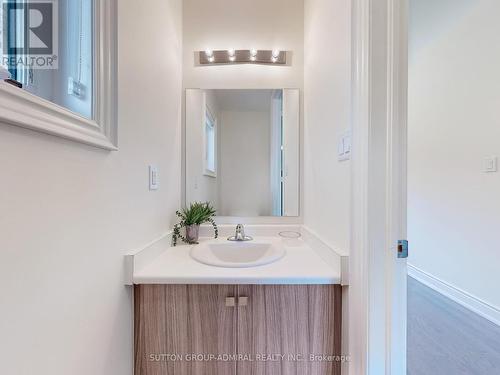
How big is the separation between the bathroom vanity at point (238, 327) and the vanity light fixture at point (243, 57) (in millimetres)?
1399

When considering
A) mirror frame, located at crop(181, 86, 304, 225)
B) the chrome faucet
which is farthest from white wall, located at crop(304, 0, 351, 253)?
the chrome faucet

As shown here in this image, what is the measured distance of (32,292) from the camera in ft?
1.83

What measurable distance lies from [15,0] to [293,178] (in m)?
1.52

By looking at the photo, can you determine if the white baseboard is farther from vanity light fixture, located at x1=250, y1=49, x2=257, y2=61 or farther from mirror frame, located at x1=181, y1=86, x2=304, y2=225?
vanity light fixture, located at x1=250, y1=49, x2=257, y2=61

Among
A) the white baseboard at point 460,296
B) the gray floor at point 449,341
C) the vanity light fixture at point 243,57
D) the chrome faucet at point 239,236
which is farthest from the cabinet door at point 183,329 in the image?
the white baseboard at point 460,296

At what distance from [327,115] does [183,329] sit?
1.20m

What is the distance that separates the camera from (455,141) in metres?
2.34

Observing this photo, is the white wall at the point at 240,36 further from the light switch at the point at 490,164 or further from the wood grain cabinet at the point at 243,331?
the light switch at the point at 490,164

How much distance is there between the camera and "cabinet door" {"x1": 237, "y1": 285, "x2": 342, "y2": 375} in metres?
1.05

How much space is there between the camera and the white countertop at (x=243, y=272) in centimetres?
100

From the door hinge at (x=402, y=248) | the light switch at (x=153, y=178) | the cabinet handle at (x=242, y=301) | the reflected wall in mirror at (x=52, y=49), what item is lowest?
the cabinet handle at (x=242, y=301)

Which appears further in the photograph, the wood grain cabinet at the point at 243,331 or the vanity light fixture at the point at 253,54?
the vanity light fixture at the point at 253,54

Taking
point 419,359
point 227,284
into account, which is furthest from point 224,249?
point 419,359

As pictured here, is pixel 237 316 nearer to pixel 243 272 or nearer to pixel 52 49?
pixel 243 272
